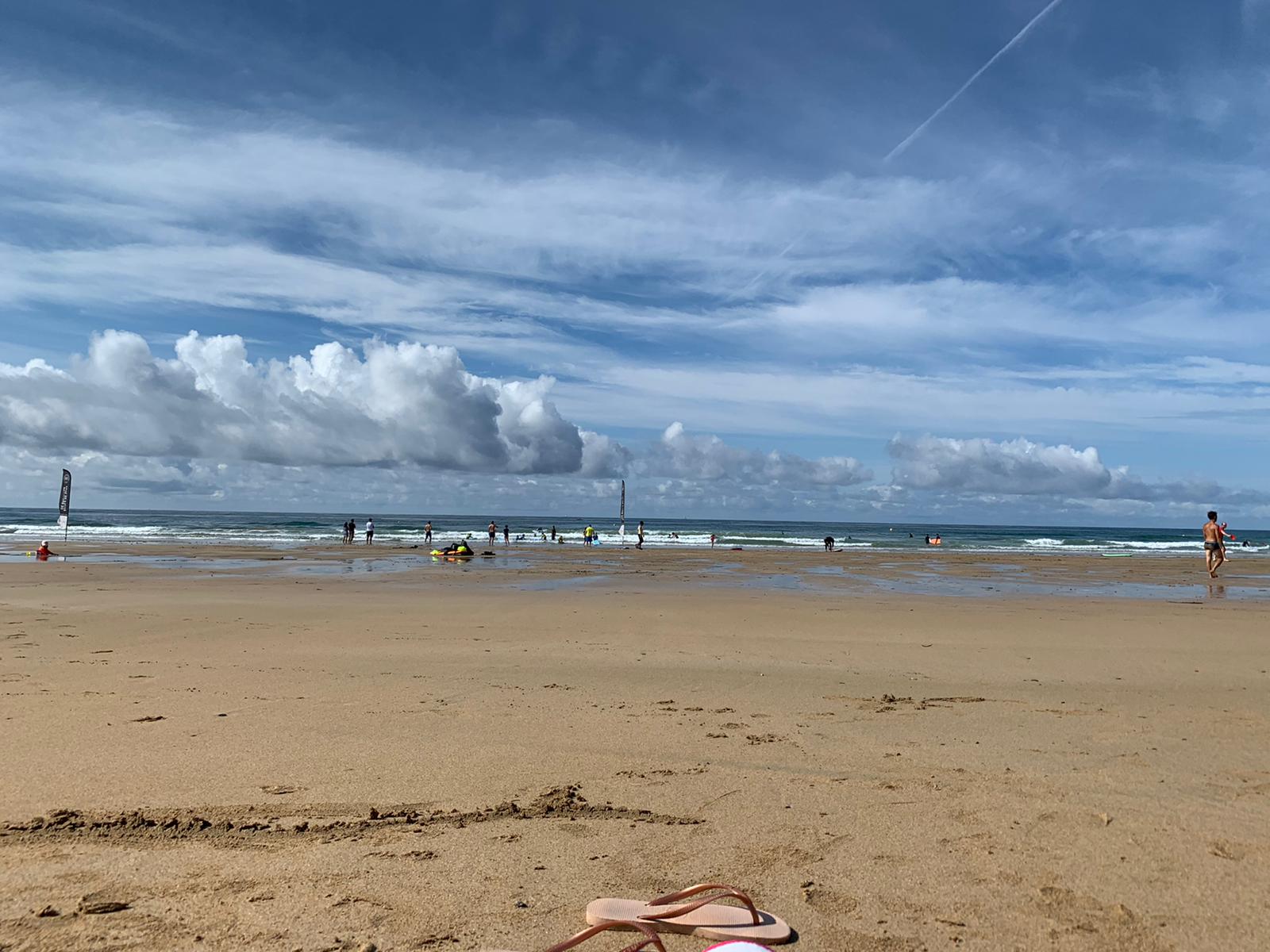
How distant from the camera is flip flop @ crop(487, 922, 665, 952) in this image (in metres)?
3.04

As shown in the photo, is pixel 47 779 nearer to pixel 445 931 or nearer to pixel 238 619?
pixel 445 931

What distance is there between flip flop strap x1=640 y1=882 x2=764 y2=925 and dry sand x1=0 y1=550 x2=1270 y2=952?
0.15 meters

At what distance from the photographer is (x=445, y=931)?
3246mm

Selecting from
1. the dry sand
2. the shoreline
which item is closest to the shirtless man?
the shoreline

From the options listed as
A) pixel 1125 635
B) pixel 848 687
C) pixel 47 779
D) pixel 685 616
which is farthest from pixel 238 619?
pixel 1125 635

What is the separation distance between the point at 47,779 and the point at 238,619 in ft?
29.8

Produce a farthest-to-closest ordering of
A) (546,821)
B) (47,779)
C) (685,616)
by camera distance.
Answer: (685,616)
(47,779)
(546,821)

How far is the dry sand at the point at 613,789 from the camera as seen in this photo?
3.42 metres

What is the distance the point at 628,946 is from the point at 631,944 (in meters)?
0.02

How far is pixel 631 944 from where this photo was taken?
318 cm

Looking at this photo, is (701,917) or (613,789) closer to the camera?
(701,917)

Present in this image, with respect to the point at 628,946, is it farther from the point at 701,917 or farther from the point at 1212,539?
the point at 1212,539

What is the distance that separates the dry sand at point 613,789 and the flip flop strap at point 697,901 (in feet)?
0.49

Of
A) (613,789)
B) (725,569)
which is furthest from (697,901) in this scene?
(725,569)
